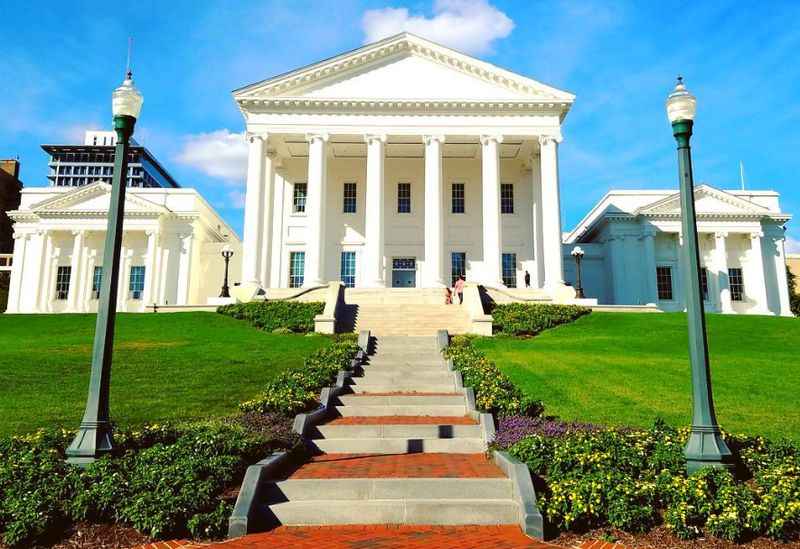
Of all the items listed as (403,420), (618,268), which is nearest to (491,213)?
(618,268)

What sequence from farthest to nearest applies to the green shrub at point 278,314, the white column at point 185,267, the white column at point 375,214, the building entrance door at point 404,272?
1. the white column at point 185,267
2. the building entrance door at point 404,272
3. the white column at point 375,214
4. the green shrub at point 278,314

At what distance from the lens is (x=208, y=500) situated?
767 cm

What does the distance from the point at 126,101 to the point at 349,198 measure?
34.7 metres

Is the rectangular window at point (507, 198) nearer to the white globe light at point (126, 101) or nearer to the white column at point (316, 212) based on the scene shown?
the white column at point (316, 212)

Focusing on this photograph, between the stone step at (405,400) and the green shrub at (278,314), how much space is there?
44.7ft

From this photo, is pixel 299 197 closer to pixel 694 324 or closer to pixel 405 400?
pixel 405 400

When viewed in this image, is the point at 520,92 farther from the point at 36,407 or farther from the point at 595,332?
the point at 36,407

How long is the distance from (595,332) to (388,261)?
20.2 metres

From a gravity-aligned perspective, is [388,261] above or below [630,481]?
above

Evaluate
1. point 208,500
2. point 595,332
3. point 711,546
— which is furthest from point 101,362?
point 595,332

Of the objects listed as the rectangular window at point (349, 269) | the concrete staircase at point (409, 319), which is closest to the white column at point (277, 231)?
the rectangular window at point (349, 269)

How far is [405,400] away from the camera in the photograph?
13500 millimetres

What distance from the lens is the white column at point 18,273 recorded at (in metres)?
48.1

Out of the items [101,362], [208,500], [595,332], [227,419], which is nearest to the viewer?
[208,500]
